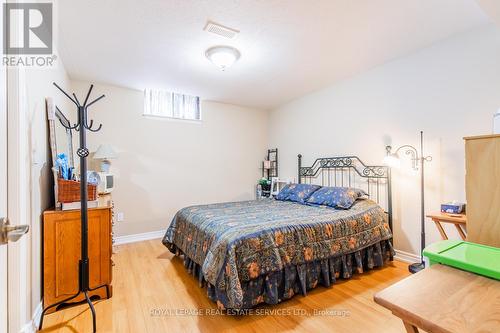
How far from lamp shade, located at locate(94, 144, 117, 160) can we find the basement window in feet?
2.88

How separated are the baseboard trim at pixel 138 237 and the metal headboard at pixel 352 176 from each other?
2.75 meters

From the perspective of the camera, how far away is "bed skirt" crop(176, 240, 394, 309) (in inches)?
76.7

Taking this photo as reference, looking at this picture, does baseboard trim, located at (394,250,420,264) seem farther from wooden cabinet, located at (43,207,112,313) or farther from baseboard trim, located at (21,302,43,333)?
baseboard trim, located at (21,302,43,333)

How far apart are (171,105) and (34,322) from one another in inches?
132

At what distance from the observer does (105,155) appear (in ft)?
11.0

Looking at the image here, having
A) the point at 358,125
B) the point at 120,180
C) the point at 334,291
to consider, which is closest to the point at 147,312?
the point at 334,291

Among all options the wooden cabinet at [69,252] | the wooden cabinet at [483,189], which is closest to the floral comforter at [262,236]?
the wooden cabinet at [69,252]

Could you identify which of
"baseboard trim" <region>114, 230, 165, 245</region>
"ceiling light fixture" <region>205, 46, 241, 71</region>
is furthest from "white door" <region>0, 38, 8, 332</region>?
"baseboard trim" <region>114, 230, 165, 245</region>

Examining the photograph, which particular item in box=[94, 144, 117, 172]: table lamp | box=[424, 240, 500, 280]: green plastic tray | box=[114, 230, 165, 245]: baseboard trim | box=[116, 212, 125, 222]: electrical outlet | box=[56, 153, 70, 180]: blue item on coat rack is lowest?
box=[114, 230, 165, 245]: baseboard trim

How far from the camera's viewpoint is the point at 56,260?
6.41ft

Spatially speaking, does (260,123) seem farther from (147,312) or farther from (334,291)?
(147,312)

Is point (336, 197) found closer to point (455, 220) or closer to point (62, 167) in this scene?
point (455, 220)

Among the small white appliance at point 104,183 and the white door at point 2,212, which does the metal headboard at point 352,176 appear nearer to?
the small white appliance at point 104,183

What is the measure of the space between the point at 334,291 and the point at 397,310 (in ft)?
5.77
